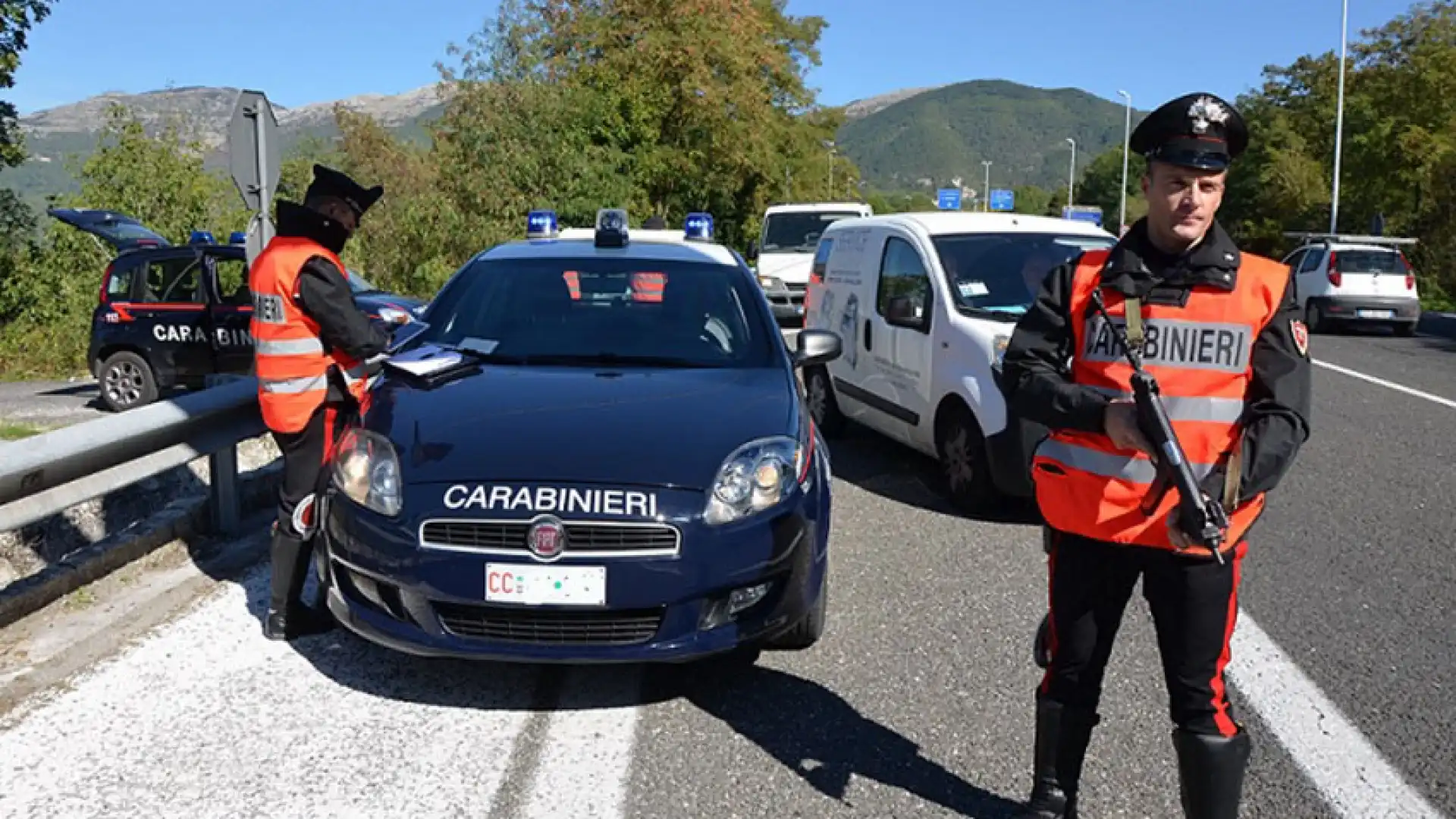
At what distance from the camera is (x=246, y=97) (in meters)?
10.1

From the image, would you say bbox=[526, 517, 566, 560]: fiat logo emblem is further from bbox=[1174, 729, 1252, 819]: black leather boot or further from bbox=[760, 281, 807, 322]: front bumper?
bbox=[760, 281, 807, 322]: front bumper

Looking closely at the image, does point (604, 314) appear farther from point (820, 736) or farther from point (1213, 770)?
point (1213, 770)

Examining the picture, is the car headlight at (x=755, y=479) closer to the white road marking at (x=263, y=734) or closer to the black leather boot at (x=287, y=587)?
the white road marking at (x=263, y=734)

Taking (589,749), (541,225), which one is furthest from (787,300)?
(589,749)

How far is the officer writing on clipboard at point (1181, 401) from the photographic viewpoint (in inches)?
109

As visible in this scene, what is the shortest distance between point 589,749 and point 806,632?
3.56 feet

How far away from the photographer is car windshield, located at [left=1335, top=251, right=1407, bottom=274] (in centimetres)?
2183

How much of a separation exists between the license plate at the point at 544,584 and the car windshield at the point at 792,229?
65.8 feet

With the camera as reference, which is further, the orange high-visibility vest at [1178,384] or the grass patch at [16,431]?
the grass patch at [16,431]

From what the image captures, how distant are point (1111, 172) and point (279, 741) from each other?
126403 millimetres

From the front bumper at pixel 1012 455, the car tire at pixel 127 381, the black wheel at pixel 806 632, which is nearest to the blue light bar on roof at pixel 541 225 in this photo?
the front bumper at pixel 1012 455

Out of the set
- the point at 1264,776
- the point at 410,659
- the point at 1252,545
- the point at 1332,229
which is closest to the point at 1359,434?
the point at 1252,545

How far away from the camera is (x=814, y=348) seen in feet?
18.2

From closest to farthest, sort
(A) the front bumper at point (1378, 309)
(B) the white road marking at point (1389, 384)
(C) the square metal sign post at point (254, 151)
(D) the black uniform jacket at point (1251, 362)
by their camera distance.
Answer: (D) the black uniform jacket at point (1251, 362) → (C) the square metal sign post at point (254, 151) → (B) the white road marking at point (1389, 384) → (A) the front bumper at point (1378, 309)
